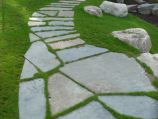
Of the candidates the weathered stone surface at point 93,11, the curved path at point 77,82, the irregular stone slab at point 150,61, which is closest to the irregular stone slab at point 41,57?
the curved path at point 77,82

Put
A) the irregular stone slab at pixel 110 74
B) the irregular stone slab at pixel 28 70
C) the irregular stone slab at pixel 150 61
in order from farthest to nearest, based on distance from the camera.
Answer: the irregular stone slab at pixel 150 61 < the irregular stone slab at pixel 28 70 < the irregular stone slab at pixel 110 74

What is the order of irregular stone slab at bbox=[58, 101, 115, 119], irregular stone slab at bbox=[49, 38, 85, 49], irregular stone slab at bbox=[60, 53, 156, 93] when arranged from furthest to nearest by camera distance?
irregular stone slab at bbox=[49, 38, 85, 49], irregular stone slab at bbox=[60, 53, 156, 93], irregular stone slab at bbox=[58, 101, 115, 119]

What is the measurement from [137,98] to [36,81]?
1.26 meters

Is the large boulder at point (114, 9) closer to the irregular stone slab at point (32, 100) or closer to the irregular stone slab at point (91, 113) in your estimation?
the irregular stone slab at point (32, 100)

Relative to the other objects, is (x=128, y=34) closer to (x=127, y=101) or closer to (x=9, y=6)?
(x=127, y=101)

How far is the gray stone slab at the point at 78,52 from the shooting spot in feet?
16.1

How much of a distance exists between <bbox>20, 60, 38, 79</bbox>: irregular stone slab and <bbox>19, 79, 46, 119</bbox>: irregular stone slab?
0.56ft

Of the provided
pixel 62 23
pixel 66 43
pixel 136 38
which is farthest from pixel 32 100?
pixel 62 23

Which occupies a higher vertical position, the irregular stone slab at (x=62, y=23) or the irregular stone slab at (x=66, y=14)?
the irregular stone slab at (x=62, y=23)

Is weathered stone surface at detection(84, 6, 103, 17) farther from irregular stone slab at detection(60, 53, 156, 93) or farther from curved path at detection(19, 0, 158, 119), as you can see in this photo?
irregular stone slab at detection(60, 53, 156, 93)

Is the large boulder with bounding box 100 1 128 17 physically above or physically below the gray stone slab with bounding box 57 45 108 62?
below

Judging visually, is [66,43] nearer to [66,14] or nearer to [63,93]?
[63,93]

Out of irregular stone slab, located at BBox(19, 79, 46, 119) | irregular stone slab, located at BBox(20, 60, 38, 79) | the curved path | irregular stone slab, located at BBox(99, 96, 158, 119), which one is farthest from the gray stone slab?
irregular stone slab, located at BBox(99, 96, 158, 119)

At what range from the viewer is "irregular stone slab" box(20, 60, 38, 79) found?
14.1ft
